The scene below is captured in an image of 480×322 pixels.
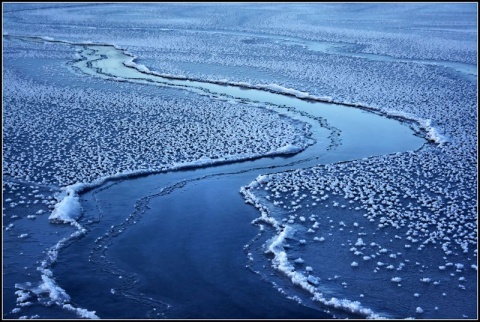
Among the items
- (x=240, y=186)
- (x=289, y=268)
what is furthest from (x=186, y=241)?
(x=240, y=186)

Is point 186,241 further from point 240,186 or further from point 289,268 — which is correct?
point 240,186

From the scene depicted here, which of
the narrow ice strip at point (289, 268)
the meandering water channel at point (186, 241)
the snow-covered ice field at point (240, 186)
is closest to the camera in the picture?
the narrow ice strip at point (289, 268)

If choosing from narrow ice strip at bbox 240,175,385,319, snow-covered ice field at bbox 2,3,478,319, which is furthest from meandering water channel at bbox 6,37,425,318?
narrow ice strip at bbox 240,175,385,319

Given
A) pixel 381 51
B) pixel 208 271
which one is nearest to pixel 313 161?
pixel 208 271

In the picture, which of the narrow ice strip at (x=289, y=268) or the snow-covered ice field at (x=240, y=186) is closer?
the narrow ice strip at (x=289, y=268)

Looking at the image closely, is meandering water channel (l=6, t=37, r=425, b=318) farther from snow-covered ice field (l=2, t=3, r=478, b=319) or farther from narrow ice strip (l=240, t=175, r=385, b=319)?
narrow ice strip (l=240, t=175, r=385, b=319)

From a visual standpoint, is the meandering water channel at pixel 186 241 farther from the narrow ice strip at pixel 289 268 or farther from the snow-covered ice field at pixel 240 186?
the narrow ice strip at pixel 289 268

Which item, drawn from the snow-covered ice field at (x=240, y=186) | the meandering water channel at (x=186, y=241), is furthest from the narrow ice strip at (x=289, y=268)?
the meandering water channel at (x=186, y=241)
